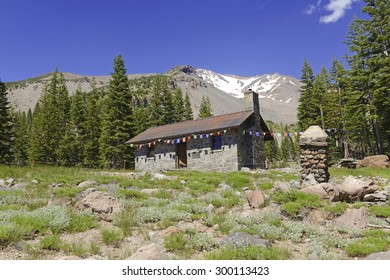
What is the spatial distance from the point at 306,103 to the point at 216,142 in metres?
23.6

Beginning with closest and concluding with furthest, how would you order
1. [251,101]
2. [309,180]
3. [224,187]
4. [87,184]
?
[87,184], [309,180], [224,187], [251,101]

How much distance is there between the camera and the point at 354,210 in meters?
7.63

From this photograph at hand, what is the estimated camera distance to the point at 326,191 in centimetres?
916

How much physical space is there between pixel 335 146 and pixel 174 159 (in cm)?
2928

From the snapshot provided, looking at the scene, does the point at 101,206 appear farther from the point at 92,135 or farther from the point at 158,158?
the point at 92,135

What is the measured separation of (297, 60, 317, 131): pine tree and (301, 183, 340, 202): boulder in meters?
33.8

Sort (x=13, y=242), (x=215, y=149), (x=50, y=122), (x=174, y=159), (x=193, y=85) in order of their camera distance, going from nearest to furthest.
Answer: (x=13, y=242)
(x=215, y=149)
(x=174, y=159)
(x=50, y=122)
(x=193, y=85)

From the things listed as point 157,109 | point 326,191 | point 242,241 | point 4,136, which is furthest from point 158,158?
point 242,241

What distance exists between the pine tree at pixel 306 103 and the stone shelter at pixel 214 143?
16187mm

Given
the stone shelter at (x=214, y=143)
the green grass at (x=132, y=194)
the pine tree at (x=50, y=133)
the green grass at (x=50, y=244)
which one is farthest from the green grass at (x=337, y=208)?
the pine tree at (x=50, y=133)

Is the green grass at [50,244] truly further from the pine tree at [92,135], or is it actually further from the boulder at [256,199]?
the pine tree at [92,135]

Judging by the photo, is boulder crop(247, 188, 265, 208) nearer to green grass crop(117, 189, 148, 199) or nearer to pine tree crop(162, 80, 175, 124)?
green grass crop(117, 189, 148, 199)

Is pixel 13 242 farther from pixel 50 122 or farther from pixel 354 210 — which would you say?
pixel 50 122
